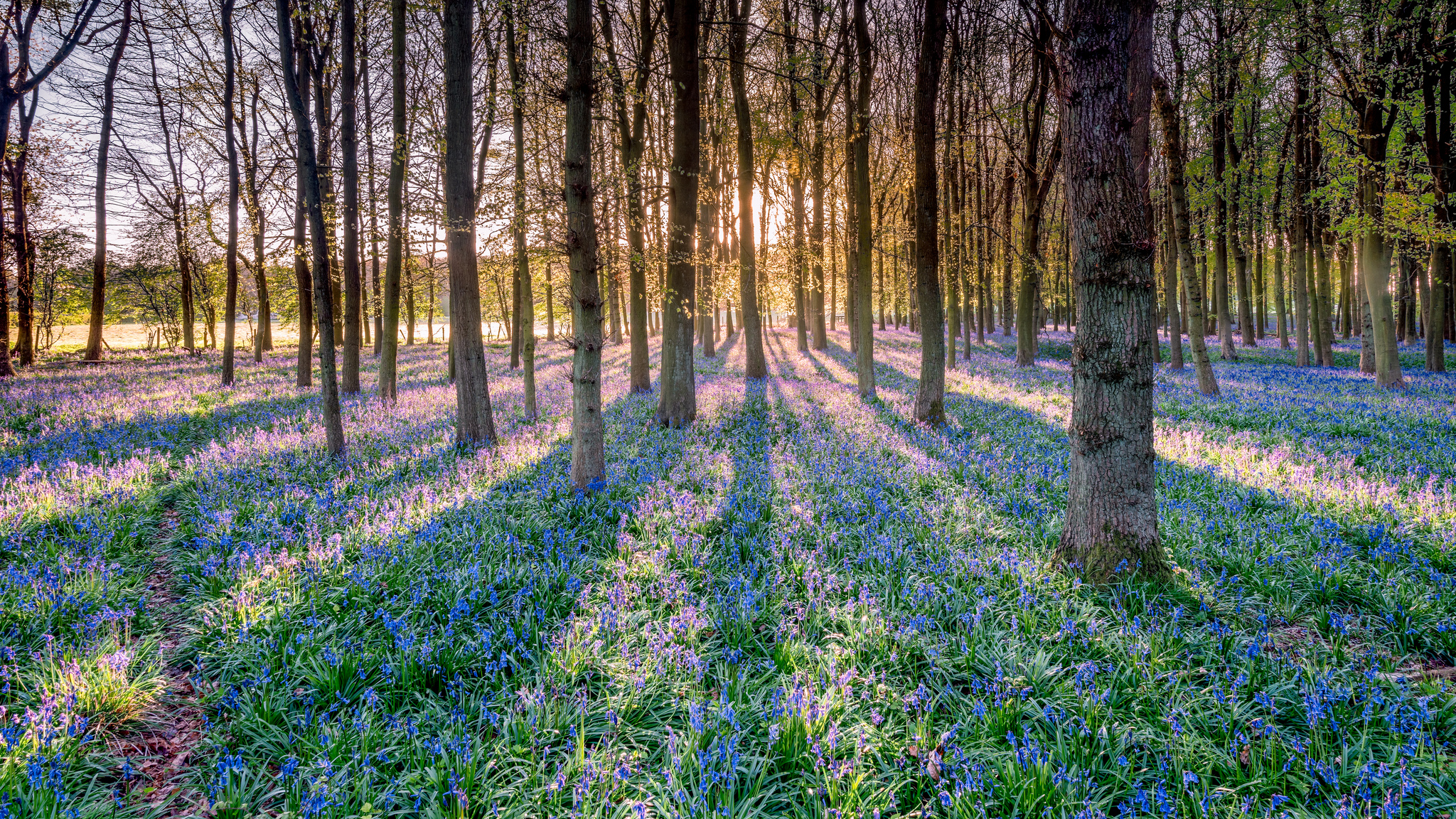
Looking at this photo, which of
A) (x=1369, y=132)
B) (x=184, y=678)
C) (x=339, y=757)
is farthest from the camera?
(x=1369, y=132)

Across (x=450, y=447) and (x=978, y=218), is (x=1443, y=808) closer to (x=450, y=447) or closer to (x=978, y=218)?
(x=450, y=447)

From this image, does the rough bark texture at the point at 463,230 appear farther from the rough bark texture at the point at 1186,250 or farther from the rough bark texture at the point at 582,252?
A: the rough bark texture at the point at 1186,250

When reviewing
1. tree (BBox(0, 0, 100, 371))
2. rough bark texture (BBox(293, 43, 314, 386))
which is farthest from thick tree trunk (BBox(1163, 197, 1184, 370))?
tree (BBox(0, 0, 100, 371))

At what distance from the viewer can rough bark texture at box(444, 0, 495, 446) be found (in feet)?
26.9

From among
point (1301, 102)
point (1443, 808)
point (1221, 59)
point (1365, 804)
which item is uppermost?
point (1301, 102)

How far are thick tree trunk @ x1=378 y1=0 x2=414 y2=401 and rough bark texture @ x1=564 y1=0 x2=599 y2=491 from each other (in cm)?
689

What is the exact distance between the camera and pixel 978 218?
29.0 metres

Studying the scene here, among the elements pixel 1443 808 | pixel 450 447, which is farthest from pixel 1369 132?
pixel 450 447

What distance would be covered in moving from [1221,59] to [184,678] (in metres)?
19.6

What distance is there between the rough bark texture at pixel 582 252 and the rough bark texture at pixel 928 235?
6.37 metres

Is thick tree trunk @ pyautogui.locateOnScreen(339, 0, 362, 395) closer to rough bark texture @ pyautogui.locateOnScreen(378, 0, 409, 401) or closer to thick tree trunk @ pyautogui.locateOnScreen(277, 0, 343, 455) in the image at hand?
rough bark texture @ pyautogui.locateOnScreen(378, 0, 409, 401)

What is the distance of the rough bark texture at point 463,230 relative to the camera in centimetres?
820

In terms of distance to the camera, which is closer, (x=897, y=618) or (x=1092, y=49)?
(x=897, y=618)

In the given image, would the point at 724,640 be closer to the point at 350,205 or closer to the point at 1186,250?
the point at 350,205
